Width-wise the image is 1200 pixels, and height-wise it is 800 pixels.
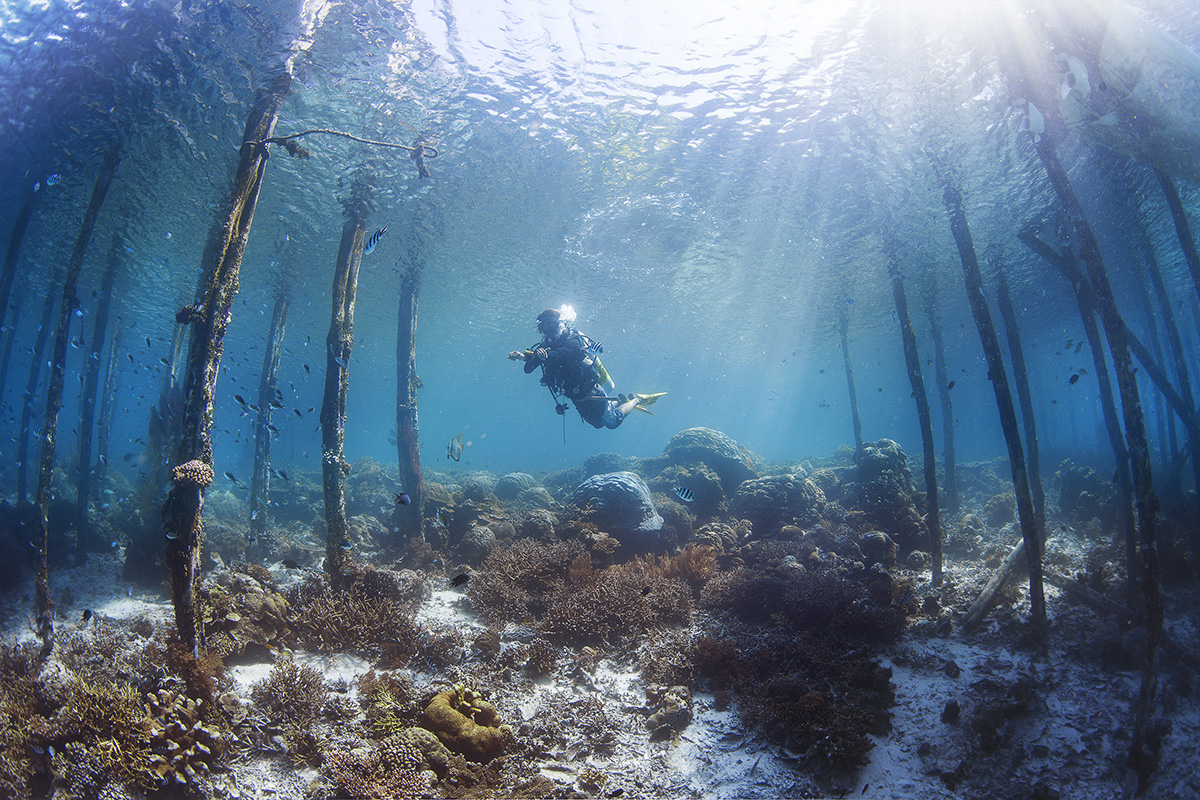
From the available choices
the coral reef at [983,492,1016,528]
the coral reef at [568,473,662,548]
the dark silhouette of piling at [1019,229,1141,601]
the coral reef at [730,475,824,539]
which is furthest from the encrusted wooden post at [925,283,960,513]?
the coral reef at [568,473,662,548]

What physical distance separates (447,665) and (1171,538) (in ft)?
36.7

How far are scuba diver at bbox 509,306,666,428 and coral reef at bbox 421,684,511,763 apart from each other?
523 centimetres

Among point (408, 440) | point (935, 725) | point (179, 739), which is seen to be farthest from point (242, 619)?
point (935, 725)

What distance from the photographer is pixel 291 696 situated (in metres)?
4.16

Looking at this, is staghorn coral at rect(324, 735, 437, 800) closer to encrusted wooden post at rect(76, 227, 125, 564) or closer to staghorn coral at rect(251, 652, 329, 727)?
staghorn coral at rect(251, 652, 329, 727)

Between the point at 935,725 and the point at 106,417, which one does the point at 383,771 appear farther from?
the point at 106,417

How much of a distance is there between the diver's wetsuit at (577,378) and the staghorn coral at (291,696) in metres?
6.04

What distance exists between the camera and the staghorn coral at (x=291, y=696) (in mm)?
4036

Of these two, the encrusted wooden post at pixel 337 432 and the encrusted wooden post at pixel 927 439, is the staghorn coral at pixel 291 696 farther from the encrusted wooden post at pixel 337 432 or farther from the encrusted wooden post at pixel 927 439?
the encrusted wooden post at pixel 927 439

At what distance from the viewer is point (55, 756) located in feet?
10.4

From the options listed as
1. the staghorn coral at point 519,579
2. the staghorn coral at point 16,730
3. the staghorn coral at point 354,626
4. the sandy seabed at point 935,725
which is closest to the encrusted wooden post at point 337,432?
the staghorn coral at point 354,626

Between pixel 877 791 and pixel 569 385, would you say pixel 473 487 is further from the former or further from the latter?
pixel 877 791

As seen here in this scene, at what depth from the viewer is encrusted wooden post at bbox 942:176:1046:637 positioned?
19.7 ft

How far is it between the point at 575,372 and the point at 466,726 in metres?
6.61
